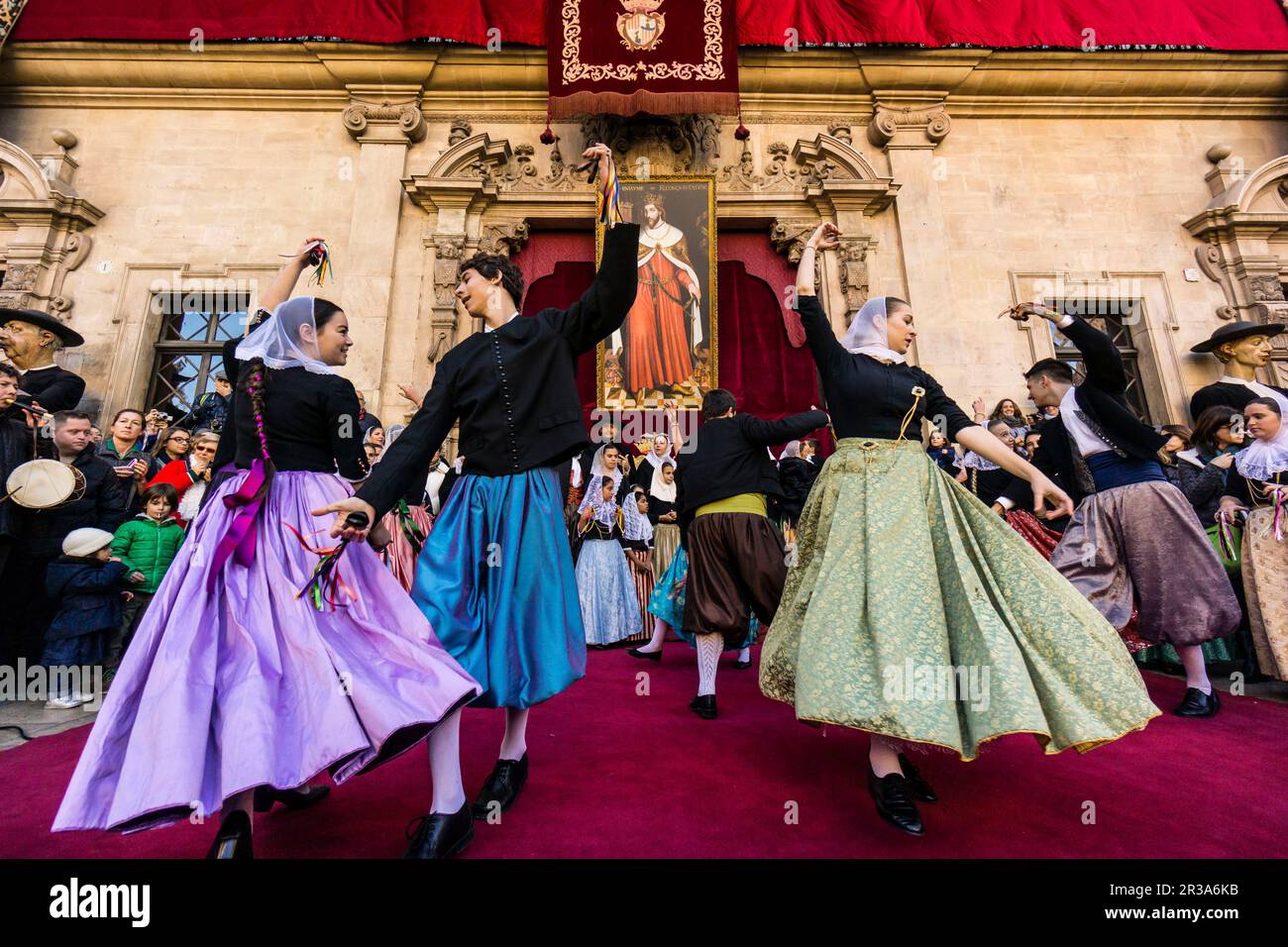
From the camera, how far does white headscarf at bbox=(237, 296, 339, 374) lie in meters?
2.13

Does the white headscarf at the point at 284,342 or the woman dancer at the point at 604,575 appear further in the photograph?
the woman dancer at the point at 604,575

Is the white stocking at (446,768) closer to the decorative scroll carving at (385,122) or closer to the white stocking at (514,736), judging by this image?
the white stocking at (514,736)

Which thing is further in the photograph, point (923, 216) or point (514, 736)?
point (923, 216)

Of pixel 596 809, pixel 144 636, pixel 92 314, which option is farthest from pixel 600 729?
pixel 92 314

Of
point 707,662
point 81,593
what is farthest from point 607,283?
point 81,593

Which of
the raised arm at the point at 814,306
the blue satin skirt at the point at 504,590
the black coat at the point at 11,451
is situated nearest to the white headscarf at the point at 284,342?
the blue satin skirt at the point at 504,590

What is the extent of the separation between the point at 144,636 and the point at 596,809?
1.46 metres

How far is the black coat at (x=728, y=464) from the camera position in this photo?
3861mm

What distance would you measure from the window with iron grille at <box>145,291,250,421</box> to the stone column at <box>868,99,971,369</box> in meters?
9.31

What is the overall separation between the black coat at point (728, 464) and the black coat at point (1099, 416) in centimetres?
155

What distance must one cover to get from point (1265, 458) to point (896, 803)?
4124 mm

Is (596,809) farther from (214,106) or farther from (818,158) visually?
(214,106)

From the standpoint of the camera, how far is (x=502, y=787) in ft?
7.05

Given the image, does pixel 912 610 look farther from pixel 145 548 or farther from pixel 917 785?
pixel 145 548
